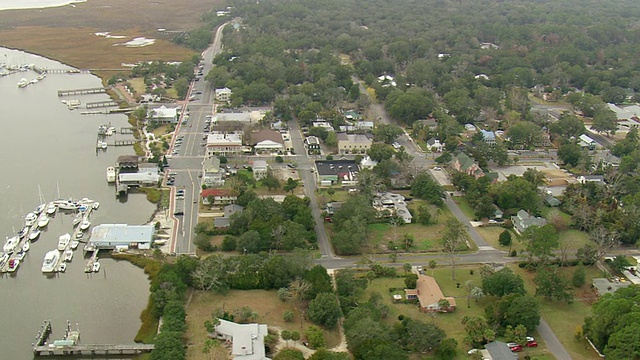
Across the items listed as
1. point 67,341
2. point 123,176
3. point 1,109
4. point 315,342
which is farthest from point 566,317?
point 1,109

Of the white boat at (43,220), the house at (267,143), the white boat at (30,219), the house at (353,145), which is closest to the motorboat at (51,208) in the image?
the white boat at (43,220)

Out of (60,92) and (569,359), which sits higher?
(569,359)

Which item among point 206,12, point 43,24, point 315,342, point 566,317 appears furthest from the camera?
point 206,12

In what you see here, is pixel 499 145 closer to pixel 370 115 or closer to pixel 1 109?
pixel 370 115

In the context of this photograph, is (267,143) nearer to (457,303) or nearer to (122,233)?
(122,233)

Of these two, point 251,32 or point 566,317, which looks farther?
point 251,32

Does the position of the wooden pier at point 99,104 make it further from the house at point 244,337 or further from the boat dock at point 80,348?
the house at point 244,337

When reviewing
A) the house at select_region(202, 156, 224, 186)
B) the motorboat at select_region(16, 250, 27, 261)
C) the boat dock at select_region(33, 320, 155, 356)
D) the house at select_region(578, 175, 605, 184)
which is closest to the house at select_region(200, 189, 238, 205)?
the house at select_region(202, 156, 224, 186)
